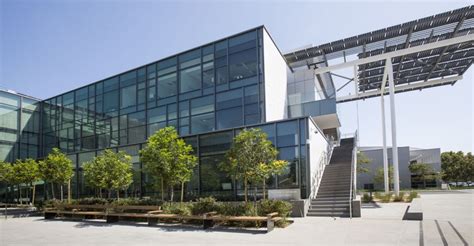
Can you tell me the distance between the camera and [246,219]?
12656 millimetres

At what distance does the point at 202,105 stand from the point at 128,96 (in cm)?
841

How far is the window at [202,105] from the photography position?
25750mm

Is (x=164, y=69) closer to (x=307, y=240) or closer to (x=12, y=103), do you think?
(x=12, y=103)

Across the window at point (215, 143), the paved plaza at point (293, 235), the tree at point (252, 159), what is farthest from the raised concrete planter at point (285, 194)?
the window at point (215, 143)

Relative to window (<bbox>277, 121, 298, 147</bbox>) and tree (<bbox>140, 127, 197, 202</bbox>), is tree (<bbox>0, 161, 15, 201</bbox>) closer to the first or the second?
tree (<bbox>140, 127, 197, 202</bbox>)

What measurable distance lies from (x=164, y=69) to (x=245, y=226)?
18616 millimetres

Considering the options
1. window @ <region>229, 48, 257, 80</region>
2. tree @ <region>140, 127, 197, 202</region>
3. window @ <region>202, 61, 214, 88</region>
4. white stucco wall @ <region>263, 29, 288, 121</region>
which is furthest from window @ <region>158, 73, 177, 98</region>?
tree @ <region>140, 127, 197, 202</region>

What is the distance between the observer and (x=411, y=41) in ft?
92.6

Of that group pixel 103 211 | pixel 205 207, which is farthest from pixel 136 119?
pixel 205 207

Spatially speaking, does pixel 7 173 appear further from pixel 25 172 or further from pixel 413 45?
pixel 413 45

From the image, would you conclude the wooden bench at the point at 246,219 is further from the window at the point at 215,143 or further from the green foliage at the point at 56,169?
the green foliage at the point at 56,169

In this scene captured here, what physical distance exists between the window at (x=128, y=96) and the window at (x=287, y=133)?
1556 centimetres

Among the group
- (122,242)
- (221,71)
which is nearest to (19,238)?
(122,242)

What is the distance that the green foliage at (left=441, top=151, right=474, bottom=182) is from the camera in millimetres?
62469
